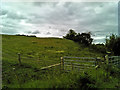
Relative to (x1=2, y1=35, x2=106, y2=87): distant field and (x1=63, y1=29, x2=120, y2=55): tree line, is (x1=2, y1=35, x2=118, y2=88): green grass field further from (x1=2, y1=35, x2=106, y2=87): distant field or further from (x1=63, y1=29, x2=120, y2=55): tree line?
(x1=63, y1=29, x2=120, y2=55): tree line

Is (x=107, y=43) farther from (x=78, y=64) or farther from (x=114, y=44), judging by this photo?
(x=78, y=64)

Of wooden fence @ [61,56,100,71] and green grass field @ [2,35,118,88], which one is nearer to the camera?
green grass field @ [2,35,118,88]

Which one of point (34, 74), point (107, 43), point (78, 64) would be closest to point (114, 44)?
point (107, 43)

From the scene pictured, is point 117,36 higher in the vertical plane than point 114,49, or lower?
higher

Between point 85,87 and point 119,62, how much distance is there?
31.6 feet

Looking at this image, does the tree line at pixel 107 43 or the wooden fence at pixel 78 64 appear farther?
the tree line at pixel 107 43

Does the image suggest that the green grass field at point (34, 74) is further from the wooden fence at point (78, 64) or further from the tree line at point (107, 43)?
the tree line at point (107, 43)

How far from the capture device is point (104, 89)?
4.30m

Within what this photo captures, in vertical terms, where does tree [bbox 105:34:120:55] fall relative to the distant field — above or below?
above

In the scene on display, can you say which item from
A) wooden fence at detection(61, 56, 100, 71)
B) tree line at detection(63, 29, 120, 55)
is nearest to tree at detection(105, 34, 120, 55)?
tree line at detection(63, 29, 120, 55)

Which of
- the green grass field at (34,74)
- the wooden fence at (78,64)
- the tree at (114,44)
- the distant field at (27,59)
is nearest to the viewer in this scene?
the green grass field at (34,74)

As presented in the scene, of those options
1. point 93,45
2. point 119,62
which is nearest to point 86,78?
point 119,62

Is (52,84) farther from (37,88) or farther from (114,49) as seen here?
(114,49)

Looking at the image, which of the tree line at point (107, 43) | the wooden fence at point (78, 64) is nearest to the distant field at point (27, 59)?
the wooden fence at point (78, 64)
